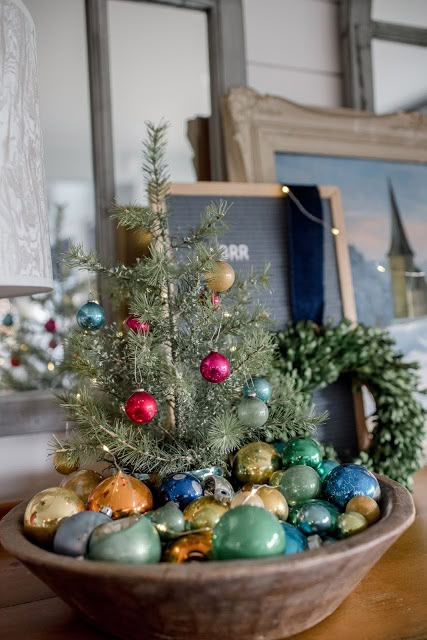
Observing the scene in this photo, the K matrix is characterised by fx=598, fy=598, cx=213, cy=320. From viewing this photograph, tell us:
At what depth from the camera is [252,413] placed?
2.58ft

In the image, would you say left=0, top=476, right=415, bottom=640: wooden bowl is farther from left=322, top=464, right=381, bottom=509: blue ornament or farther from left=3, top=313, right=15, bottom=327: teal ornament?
left=3, top=313, right=15, bottom=327: teal ornament

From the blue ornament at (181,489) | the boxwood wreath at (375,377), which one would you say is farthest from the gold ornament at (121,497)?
the boxwood wreath at (375,377)

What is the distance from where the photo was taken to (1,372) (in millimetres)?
1216

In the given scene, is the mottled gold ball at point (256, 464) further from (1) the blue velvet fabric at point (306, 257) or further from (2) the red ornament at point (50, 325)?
(2) the red ornament at point (50, 325)

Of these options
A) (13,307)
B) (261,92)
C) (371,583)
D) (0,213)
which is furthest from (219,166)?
(371,583)

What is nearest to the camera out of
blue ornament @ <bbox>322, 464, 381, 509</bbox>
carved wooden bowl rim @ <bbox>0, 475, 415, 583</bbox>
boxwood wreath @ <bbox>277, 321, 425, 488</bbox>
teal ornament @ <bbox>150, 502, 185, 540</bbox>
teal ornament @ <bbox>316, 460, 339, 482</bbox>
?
carved wooden bowl rim @ <bbox>0, 475, 415, 583</bbox>

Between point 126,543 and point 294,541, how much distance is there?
0.55 feet

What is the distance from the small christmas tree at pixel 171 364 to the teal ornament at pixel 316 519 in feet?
0.46

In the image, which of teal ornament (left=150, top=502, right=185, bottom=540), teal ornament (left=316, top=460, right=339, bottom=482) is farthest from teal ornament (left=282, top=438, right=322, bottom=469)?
teal ornament (left=150, top=502, right=185, bottom=540)

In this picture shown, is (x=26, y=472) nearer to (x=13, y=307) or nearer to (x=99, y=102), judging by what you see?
(x=13, y=307)

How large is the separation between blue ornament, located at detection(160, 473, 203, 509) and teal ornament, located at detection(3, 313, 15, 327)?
0.64 meters

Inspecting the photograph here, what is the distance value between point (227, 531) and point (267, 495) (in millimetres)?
136

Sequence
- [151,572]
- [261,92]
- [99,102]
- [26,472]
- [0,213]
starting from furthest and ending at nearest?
[261,92] → [99,102] → [26,472] → [0,213] → [151,572]

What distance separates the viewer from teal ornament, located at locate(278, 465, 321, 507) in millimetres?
740
